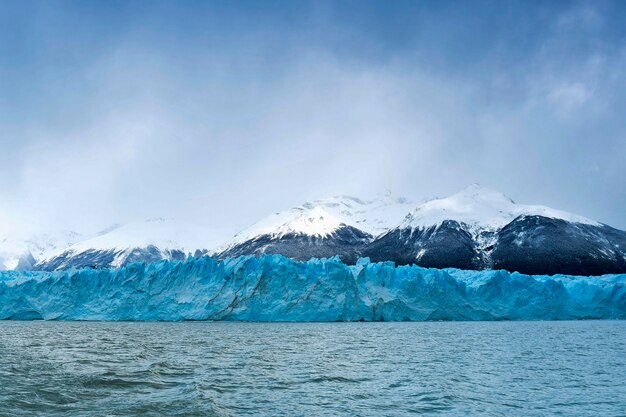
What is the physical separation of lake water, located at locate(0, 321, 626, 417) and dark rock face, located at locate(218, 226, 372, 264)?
104m

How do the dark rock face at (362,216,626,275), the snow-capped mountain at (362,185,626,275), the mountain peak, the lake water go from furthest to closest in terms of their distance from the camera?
the mountain peak
the snow-capped mountain at (362,185,626,275)
the dark rock face at (362,216,626,275)
the lake water

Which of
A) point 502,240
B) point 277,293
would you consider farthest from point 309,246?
point 277,293

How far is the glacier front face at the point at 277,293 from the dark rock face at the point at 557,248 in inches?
2119

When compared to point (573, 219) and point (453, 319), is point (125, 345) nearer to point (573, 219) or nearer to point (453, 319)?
point (453, 319)

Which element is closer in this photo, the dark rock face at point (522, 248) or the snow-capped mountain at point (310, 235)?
the dark rock face at point (522, 248)

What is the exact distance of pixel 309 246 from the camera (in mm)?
143875

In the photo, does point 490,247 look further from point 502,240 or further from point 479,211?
point 479,211

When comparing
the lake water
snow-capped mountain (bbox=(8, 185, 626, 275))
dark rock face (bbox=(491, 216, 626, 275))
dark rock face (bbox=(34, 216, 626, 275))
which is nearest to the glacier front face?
the lake water

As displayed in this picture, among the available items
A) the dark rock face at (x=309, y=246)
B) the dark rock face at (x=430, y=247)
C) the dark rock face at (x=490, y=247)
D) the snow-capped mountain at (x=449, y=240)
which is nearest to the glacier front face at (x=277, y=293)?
the snow-capped mountain at (x=449, y=240)

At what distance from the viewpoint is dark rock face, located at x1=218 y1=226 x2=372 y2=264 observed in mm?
135500

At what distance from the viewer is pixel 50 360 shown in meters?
17.3

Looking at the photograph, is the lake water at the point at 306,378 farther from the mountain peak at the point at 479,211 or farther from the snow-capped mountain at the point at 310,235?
the mountain peak at the point at 479,211

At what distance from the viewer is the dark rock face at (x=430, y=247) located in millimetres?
112875

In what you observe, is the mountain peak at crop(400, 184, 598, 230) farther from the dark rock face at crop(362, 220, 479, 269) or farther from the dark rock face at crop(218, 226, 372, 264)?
the dark rock face at crop(218, 226, 372, 264)
